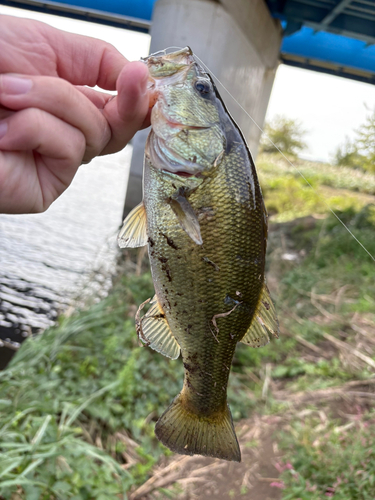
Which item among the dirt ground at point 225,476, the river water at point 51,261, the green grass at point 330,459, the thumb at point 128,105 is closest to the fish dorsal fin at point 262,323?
the thumb at point 128,105

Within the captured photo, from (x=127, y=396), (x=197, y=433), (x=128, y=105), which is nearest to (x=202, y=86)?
(x=128, y=105)

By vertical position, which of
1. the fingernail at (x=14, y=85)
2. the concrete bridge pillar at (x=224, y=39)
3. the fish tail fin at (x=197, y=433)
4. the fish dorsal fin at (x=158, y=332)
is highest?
the concrete bridge pillar at (x=224, y=39)

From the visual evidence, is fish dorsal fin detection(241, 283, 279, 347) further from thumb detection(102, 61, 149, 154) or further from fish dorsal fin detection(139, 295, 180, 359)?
thumb detection(102, 61, 149, 154)

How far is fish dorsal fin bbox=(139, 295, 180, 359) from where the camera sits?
1508 mm

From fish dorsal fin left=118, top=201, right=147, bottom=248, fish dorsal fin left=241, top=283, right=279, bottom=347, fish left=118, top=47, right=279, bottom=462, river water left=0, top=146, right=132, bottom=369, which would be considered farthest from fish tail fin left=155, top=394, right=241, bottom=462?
river water left=0, top=146, right=132, bottom=369

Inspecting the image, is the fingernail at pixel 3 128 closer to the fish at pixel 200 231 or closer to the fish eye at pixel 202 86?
the fish at pixel 200 231

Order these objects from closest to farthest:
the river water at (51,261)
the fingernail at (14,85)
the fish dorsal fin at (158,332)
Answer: the fingernail at (14,85) < the fish dorsal fin at (158,332) < the river water at (51,261)

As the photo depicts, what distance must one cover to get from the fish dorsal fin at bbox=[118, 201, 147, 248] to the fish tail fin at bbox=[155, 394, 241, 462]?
67cm

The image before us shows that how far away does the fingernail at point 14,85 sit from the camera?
3.27ft

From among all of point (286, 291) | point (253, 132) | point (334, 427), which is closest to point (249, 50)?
point (253, 132)

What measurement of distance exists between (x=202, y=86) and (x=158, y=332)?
988mm

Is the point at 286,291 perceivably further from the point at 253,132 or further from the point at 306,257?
the point at 253,132

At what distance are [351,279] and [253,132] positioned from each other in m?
5.14

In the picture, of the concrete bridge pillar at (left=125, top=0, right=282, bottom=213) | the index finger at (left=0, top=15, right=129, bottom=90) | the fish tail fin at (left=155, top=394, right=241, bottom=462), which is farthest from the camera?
the concrete bridge pillar at (left=125, top=0, right=282, bottom=213)
